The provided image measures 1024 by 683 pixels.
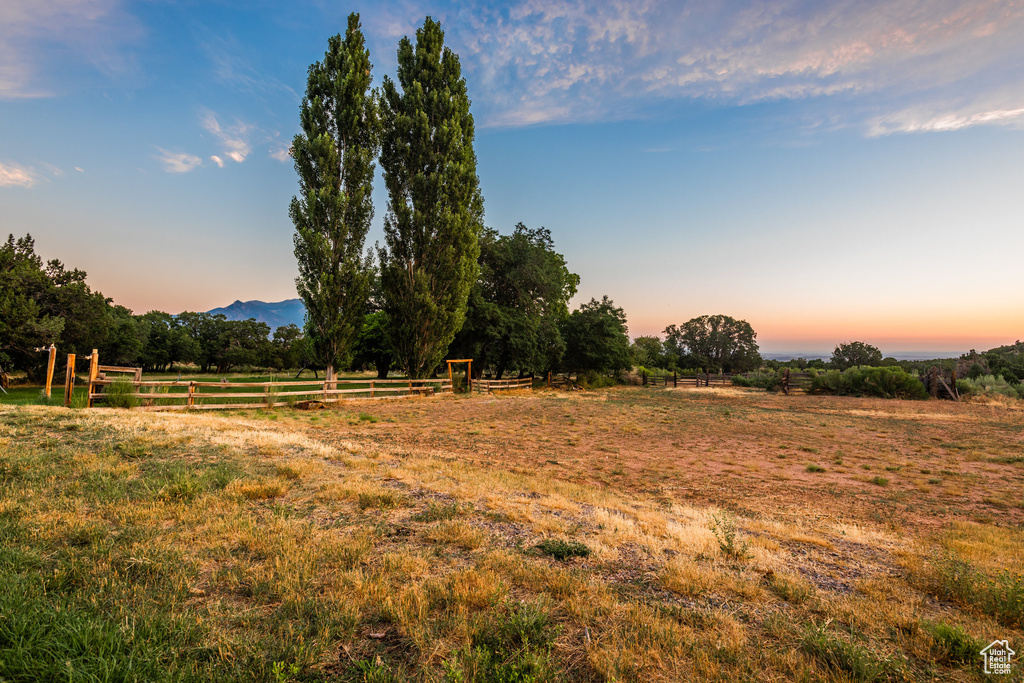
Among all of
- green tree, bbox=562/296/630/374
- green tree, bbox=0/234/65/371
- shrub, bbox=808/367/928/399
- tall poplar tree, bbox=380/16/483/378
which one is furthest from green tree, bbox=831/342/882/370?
green tree, bbox=0/234/65/371

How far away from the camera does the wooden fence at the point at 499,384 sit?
2747 cm

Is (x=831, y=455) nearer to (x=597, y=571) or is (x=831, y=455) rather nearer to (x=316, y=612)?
(x=597, y=571)

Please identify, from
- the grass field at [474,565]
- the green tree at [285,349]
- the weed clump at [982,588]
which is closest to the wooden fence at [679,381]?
the grass field at [474,565]

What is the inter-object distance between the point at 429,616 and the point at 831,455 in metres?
11.2

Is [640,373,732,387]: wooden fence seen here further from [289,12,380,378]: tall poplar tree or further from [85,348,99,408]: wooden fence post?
[85,348,99,408]: wooden fence post

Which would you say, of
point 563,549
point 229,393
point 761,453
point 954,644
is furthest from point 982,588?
point 229,393

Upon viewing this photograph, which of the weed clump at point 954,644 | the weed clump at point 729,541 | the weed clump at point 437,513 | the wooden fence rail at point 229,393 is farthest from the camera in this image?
the wooden fence rail at point 229,393

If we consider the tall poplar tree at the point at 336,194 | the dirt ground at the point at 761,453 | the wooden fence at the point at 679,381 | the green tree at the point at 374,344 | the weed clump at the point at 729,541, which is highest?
the tall poplar tree at the point at 336,194

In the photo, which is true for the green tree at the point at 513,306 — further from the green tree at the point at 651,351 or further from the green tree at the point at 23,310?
the green tree at the point at 651,351

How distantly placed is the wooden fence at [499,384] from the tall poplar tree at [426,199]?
518cm

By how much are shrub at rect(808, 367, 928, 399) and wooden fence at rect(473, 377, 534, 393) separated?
22.3m

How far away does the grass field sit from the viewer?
2432mm

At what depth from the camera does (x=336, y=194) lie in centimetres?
1945

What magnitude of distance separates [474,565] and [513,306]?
27.4m
